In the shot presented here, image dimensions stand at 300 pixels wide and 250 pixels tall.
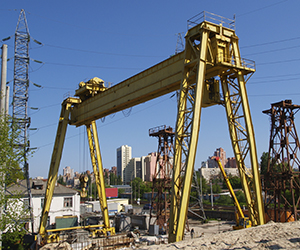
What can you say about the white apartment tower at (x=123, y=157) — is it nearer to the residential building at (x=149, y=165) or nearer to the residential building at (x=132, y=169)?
the residential building at (x=132, y=169)

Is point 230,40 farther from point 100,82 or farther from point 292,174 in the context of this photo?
point 292,174

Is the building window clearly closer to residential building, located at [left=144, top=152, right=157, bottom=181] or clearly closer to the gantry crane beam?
the gantry crane beam

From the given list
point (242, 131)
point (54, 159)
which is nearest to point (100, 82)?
point (54, 159)

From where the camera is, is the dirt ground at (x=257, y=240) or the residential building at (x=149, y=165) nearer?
the dirt ground at (x=257, y=240)

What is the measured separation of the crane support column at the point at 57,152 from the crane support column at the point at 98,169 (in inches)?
79.9

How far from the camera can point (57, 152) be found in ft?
74.2

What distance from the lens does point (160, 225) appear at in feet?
90.1

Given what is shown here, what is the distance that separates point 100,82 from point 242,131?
13.2m

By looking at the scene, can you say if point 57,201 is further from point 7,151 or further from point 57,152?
point 7,151

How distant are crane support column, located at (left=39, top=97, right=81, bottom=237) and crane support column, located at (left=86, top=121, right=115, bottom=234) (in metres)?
2.03

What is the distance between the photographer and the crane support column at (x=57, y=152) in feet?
71.7

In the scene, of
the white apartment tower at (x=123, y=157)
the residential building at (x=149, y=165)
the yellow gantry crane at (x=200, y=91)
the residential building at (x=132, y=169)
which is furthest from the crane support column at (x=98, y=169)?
the white apartment tower at (x=123, y=157)

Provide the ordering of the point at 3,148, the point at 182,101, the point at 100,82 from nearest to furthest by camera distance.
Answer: the point at 3,148, the point at 182,101, the point at 100,82

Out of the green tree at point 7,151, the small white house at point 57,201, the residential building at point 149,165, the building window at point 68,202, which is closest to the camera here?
the green tree at point 7,151
